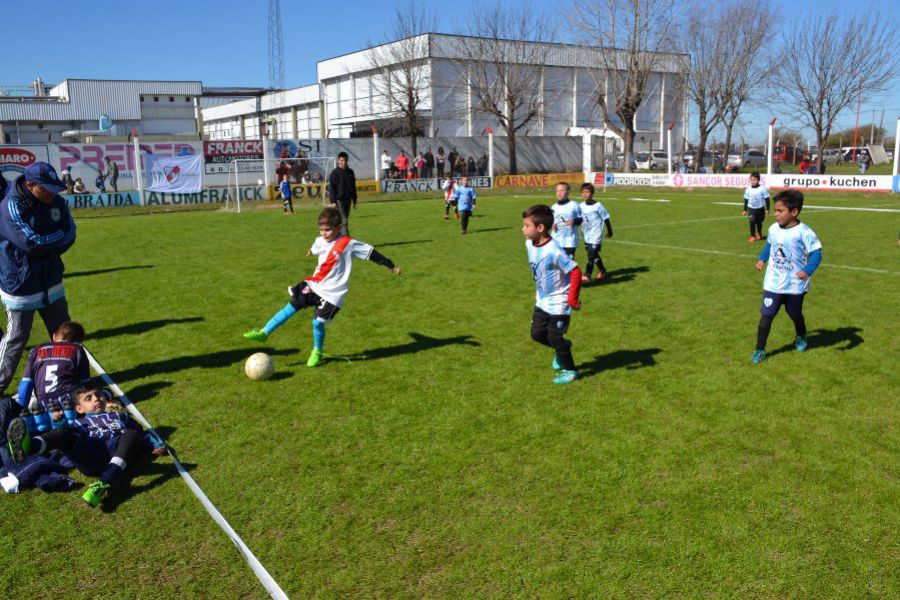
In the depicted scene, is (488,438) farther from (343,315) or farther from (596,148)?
(596,148)

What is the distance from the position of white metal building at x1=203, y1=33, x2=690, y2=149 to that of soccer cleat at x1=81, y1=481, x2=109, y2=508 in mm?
51580

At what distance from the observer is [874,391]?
7227 mm

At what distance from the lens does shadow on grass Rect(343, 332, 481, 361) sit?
347 inches

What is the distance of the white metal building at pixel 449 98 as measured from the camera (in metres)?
56.7

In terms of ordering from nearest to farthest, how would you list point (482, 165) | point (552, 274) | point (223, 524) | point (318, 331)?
1. point (223, 524)
2. point (552, 274)
3. point (318, 331)
4. point (482, 165)

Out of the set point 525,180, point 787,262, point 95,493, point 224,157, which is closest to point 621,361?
point 787,262

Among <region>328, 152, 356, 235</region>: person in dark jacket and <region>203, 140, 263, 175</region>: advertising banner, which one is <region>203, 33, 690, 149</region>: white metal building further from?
<region>328, 152, 356, 235</region>: person in dark jacket

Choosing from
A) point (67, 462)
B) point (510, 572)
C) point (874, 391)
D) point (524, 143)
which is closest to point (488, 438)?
point (510, 572)

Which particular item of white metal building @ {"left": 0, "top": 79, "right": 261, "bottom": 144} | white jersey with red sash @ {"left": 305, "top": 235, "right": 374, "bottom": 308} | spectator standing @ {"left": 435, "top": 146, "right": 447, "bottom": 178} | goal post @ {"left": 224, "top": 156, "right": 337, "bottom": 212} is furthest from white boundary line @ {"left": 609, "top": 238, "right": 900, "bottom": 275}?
white metal building @ {"left": 0, "top": 79, "right": 261, "bottom": 144}

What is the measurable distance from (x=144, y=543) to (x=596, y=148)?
56888 mm

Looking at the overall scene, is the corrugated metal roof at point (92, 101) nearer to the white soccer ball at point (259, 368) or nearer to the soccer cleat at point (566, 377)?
the white soccer ball at point (259, 368)

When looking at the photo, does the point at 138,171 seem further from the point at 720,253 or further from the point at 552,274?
the point at 552,274

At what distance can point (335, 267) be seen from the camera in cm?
816

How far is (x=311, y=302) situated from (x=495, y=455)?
3.37m
